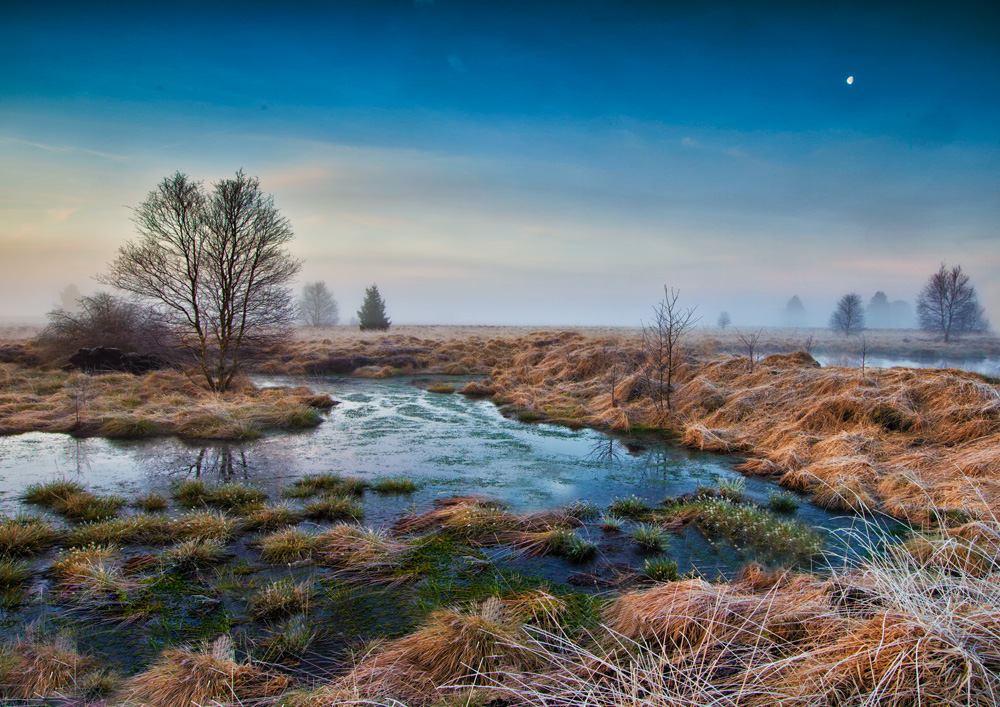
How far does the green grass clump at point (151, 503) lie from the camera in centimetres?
677

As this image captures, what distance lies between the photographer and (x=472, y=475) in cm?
862

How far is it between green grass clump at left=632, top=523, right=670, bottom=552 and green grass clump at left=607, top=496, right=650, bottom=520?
2.64 feet

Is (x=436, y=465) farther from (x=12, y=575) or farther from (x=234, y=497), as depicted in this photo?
(x=12, y=575)

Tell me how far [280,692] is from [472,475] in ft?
17.6

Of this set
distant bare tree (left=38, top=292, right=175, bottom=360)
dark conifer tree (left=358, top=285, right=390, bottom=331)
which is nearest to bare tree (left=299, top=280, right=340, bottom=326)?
dark conifer tree (left=358, top=285, right=390, bottom=331)

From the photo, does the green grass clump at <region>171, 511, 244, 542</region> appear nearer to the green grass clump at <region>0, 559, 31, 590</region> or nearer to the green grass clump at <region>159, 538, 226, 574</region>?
the green grass clump at <region>159, 538, 226, 574</region>

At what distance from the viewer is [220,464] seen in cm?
914

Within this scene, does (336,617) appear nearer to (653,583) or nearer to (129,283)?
(653,583)

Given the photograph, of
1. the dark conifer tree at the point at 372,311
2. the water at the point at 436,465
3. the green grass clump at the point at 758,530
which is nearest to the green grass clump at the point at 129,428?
the water at the point at 436,465

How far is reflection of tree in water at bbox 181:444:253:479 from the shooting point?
8578 mm

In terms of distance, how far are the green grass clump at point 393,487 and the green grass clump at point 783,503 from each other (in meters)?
5.03

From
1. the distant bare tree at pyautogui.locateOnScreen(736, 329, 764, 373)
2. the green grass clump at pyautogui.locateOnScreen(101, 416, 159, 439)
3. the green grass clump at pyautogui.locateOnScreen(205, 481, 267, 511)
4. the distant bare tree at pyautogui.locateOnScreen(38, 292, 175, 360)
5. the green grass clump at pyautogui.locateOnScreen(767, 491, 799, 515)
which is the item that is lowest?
the green grass clump at pyautogui.locateOnScreen(767, 491, 799, 515)

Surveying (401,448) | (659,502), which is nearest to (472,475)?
(401,448)

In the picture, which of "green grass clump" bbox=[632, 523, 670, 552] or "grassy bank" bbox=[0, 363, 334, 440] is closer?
"green grass clump" bbox=[632, 523, 670, 552]
